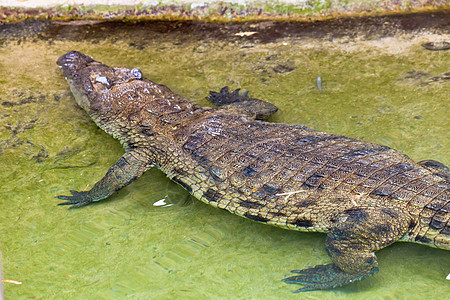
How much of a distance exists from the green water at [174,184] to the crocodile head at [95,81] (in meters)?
0.18

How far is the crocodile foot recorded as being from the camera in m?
2.68

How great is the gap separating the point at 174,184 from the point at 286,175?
1.02 meters

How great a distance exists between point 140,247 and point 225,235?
57cm

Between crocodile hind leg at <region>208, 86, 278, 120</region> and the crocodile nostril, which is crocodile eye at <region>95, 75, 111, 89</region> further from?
crocodile hind leg at <region>208, 86, 278, 120</region>

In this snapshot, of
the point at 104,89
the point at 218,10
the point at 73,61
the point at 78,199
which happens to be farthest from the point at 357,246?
the point at 218,10

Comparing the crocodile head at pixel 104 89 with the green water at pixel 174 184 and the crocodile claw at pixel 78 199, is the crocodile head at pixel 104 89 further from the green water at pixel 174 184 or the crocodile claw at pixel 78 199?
the crocodile claw at pixel 78 199

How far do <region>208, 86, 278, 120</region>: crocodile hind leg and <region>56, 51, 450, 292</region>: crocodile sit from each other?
0.02 metres

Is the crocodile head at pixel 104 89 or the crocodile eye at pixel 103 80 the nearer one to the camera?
the crocodile head at pixel 104 89

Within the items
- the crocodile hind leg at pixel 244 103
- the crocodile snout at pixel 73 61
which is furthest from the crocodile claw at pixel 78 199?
the crocodile snout at pixel 73 61

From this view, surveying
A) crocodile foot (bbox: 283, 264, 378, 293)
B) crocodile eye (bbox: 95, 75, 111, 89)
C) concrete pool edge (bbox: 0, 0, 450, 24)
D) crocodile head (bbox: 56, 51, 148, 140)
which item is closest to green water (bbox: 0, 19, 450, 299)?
crocodile foot (bbox: 283, 264, 378, 293)

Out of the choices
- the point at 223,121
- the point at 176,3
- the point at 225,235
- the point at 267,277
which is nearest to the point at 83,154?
the point at 223,121

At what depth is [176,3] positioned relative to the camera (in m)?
5.70

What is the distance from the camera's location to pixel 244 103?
4.28 metres

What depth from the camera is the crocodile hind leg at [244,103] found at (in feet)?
13.7
